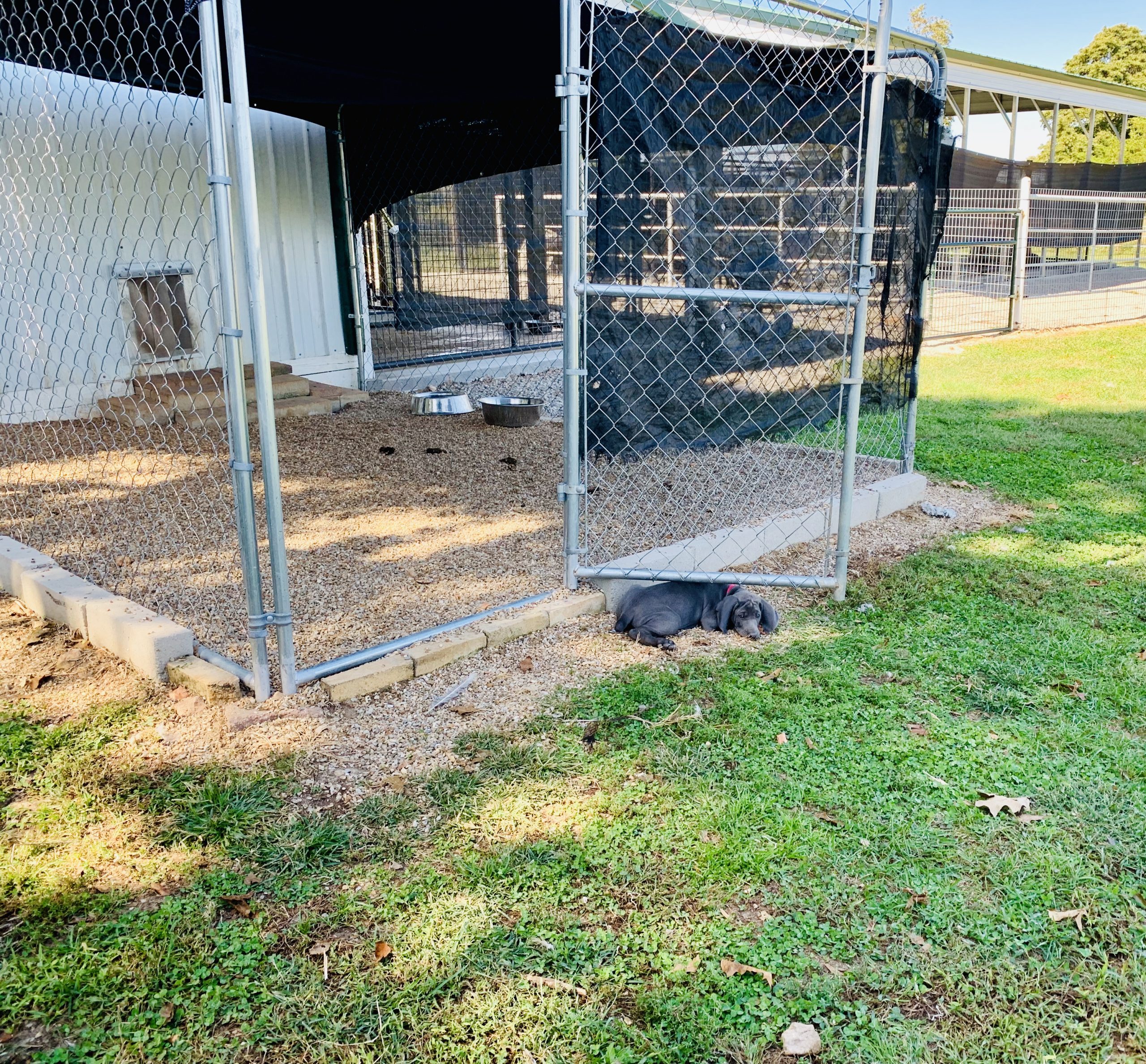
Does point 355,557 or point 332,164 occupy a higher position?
point 332,164

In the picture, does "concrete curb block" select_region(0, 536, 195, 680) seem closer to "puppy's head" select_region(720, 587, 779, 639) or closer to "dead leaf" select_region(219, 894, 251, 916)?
"dead leaf" select_region(219, 894, 251, 916)

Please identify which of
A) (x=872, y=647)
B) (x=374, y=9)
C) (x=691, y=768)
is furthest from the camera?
(x=374, y=9)

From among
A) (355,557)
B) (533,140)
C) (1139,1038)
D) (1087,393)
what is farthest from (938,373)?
(1139,1038)

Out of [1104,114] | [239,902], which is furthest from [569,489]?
[1104,114]

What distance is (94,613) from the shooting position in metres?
3.36

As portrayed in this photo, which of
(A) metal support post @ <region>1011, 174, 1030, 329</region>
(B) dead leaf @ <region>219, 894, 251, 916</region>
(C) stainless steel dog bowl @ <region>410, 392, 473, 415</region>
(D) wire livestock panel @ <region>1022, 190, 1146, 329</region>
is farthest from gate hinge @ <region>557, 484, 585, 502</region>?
(D) wire livestock panel @ <region>1022, 190, 1146, 329</region>

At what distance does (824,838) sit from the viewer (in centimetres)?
237

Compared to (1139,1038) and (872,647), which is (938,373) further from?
(1139,1038)

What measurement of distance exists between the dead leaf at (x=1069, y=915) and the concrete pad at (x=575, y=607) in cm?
196

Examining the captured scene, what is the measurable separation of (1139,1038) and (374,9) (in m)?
5.06

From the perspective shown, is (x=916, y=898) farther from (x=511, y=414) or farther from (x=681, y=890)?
(x=511, y=414)

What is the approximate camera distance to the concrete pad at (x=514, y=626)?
135 inches

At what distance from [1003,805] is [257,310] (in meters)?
2.41

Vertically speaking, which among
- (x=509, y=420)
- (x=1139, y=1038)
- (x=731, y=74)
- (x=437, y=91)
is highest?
(x=437, y=91)
